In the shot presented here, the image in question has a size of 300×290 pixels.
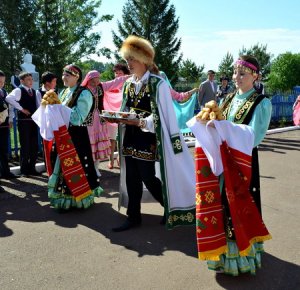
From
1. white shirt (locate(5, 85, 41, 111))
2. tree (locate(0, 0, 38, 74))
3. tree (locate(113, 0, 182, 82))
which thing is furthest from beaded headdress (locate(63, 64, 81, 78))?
tree (locate(113, 0, 182, 82))

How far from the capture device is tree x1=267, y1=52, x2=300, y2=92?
84.9 feet

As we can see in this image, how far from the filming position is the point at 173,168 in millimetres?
4242

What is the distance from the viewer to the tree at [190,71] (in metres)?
43.4

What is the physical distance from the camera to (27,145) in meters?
7.43

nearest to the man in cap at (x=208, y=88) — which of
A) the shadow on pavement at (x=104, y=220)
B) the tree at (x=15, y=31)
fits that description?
the shadow on pavement at (x=104, y=220)

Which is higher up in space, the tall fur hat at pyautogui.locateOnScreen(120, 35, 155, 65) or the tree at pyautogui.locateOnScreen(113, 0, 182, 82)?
the tree at pyautogui.locateOnScreen(113, 0, 182, 82)

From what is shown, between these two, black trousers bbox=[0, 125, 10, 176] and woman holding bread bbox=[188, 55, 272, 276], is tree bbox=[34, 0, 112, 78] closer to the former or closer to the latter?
black trousers bbox=[0, 125, 10, 176]

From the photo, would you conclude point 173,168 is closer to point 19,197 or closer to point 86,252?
point 86,252

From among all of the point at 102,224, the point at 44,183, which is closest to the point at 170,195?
the point at 102,224

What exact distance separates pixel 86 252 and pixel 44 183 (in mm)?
3061

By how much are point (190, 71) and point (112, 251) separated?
40992 millimetres

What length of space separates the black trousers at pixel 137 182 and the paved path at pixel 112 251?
9.5 inches

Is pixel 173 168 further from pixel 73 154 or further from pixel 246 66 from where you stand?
pixel 73 154

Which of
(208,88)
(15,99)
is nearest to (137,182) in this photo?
(15,99)
